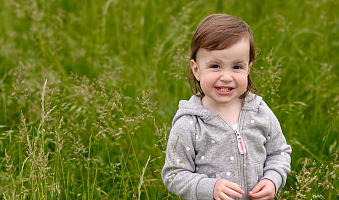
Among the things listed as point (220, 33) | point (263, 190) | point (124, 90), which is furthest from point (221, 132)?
point (124, 90)

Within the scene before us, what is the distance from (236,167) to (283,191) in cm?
77

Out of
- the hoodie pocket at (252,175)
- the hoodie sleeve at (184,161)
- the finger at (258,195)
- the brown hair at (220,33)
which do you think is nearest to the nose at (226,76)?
the brown hair at (220,33)

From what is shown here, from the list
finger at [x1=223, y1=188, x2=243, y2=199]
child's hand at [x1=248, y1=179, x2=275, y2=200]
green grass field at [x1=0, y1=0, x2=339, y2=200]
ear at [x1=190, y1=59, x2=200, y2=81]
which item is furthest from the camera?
green grass field at [x1=0, y1=0, x2=339, y2=200]

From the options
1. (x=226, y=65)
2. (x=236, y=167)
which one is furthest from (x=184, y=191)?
(x=226, y=65)

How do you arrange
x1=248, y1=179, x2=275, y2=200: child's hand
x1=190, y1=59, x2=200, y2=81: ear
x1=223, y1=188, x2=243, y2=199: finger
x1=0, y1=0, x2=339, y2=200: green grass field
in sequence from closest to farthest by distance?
x1=223, y1=188, x2=243, y2=199: finger, x1=248, y1=179, x2=275, y2=200: child's hand, x1=190, y1=59, x2=200, y2=81: ear, x1=0, y1=0, x2=339, y2=200: green grass field

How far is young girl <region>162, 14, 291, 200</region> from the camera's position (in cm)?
187

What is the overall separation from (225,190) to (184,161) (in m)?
0.23

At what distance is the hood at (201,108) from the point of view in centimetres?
194

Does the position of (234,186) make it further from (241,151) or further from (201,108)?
(201,108)

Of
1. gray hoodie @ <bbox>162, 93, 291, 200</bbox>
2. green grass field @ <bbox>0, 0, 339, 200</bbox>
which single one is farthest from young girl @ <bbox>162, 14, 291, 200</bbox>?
green grass field @ <bbox>0, 0, 339, 200</bbox>

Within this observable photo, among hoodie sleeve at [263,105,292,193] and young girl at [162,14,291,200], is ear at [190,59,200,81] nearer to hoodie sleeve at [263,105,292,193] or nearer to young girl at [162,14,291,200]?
young girl at [162,14,291,200]

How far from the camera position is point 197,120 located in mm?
1960

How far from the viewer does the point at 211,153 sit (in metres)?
1.92

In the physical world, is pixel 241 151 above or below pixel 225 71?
below
